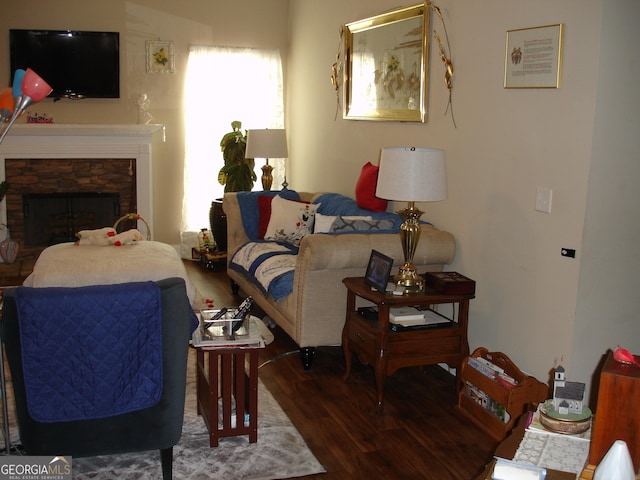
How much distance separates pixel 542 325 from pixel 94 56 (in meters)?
4.78

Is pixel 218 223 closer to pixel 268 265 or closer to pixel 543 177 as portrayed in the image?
pixel 268 265

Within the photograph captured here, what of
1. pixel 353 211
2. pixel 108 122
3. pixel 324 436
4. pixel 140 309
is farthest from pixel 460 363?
pixel 108 122

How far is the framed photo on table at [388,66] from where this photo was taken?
4.52 m

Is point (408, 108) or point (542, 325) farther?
point (408, 108)

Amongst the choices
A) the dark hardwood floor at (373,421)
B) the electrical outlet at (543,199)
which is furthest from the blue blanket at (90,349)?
the electrical outlet at (543,199)

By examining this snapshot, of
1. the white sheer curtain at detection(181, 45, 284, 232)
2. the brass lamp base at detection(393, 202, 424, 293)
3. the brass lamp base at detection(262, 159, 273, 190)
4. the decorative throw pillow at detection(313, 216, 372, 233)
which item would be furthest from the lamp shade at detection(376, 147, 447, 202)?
the white sheer curtain at detection(181, 45, 284, 232)

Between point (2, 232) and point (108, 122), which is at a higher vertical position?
point (108, 122)

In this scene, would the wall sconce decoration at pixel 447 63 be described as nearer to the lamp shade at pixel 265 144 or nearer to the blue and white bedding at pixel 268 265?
the blue and white bedding at pixel 268 265

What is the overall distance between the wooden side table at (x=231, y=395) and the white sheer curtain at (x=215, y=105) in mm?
3843

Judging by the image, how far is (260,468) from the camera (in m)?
3.01

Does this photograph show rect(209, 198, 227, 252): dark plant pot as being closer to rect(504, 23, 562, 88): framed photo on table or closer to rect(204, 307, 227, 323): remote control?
rect(204, 307, 227, 323): remote control

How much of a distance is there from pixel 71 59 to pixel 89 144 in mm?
761

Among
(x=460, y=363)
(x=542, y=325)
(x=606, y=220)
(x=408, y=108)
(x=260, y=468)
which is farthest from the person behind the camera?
(x=408, y=108)

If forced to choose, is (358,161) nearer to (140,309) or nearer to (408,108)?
(408,108)
